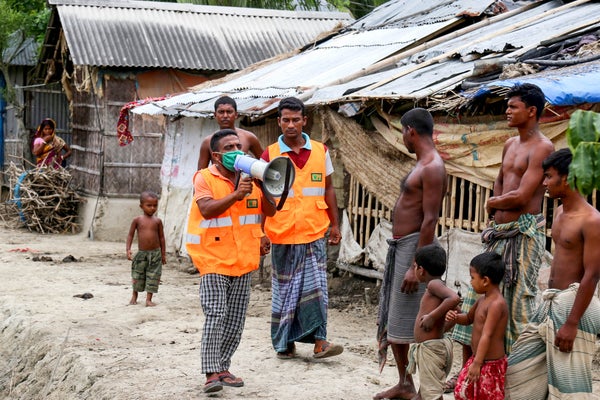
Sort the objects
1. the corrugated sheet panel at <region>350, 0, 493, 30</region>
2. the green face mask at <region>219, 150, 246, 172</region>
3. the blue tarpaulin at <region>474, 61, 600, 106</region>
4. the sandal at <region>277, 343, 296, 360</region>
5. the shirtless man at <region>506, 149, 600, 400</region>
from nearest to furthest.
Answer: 1. the shirtless man at <region>506, 149, 600, 400</region>
2. the green face mask at <region>219, 150, 246, 172</region>
3. the blue tarpaulin at <region>474, 61, 600, 106</region>
4. the sandal at <region>277, 343, 296, 360</region>
5. the corrugated sheet panel at <region>350, 0, 493, 30</region>

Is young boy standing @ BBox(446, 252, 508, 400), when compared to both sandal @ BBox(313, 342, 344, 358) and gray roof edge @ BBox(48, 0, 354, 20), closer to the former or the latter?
sandal @ BBox(313, 342, 344, 358)

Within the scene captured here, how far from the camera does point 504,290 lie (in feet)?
18.2

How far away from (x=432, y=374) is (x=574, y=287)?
972 millimetres

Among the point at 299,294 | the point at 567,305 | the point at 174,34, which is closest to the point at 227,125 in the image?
the point at 299,294

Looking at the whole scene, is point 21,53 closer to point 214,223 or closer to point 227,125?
point 227,125

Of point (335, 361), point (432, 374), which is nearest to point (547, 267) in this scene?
point (335, 361)

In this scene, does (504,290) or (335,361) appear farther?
(335,361)

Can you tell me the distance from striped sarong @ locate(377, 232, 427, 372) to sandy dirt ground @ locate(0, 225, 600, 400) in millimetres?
583

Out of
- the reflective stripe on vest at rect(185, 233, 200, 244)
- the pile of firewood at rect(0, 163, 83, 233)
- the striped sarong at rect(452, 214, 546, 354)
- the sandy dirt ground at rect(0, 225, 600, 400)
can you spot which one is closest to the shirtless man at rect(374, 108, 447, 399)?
the striped sarong at rect(452, 214, 546, 354)

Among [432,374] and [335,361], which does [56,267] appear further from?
[432,374]

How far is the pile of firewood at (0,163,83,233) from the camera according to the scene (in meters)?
15.6

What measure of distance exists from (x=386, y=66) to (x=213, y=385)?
535cm

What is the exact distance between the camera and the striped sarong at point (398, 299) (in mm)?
5617

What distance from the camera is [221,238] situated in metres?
5.98
